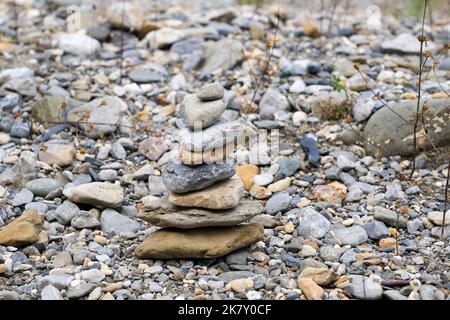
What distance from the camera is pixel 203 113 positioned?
5047 millimetres

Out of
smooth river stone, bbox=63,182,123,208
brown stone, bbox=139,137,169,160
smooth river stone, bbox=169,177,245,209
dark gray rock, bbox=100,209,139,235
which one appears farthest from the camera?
brown stone, bbox=139,137,169,160

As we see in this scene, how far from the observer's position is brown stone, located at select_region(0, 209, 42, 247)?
5250 mm

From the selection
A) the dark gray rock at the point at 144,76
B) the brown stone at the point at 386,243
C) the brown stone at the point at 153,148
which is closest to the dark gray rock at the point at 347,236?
the brown stone at the point at 386,243

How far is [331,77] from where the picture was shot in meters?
7.86

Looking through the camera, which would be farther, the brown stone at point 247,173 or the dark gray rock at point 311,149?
→ the dark gray rock at point 311,149

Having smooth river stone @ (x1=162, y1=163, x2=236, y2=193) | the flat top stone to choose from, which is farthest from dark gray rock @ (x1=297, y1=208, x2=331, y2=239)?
the flat top stone

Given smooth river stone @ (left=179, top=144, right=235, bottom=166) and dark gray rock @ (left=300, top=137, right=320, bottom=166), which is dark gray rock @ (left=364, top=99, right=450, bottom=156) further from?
smooth river stone @ (left=179, top=144, right=235, bottom=166)

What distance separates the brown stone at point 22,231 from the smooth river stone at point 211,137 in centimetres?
130

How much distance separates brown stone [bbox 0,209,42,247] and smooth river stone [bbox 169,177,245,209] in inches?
42.3

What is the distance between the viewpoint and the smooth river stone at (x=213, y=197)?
16.5ft

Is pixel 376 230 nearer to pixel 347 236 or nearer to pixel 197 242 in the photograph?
pixel 347 236

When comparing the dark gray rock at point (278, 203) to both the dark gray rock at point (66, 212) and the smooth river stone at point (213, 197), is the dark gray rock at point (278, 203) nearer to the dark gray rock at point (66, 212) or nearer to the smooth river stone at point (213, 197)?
the smooth river stone at point (213, 197)

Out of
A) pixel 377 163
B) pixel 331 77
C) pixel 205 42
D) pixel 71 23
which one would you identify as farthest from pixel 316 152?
pixel 71 23
